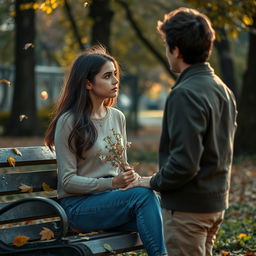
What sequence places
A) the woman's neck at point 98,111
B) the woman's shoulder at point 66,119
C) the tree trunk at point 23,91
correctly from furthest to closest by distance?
1. the tree trunk at point 23,91
2. the woman's neck at point 98,111
3. the woman's shoulder at point 66,119

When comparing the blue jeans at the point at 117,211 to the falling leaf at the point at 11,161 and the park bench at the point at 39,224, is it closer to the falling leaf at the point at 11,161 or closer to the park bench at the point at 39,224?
the park bench at the point at 39,224

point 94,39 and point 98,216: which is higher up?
point 98,216

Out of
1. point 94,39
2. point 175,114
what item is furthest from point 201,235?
point 94,39

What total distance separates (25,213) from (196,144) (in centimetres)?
177

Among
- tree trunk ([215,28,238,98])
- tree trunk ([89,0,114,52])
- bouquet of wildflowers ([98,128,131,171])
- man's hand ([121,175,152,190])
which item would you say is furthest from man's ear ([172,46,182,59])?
tree trunk ([215,28,238,98])

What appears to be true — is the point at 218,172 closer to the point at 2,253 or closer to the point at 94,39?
the point at 2,253

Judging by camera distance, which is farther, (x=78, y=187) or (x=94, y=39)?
(x=94, y=39)

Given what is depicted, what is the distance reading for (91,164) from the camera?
16.3 ft

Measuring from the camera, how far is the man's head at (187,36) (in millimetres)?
3740

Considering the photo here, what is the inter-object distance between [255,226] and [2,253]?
360 centimetres

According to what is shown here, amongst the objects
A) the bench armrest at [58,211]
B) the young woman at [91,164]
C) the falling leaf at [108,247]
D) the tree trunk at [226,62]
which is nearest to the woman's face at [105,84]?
the young woman at [91,164]

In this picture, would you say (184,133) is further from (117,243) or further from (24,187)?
(24,187)

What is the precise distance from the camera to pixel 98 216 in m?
4.88

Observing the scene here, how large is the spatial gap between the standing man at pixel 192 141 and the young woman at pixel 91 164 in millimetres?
781
